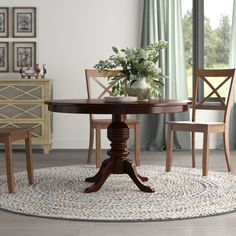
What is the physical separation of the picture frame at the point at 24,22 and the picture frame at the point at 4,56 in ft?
0.69

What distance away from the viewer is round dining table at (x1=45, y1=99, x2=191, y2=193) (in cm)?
366

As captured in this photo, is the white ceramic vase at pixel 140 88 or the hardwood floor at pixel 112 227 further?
the white ceramic vase at pixel 140 88

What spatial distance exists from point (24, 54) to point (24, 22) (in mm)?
395

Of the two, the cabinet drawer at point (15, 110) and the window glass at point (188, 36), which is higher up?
the window glass at point (188, 36)

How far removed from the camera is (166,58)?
6.61 m

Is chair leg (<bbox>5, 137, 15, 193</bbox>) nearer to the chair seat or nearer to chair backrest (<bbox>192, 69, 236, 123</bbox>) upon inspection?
the chair seat

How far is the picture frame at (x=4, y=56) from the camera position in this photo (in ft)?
22.1

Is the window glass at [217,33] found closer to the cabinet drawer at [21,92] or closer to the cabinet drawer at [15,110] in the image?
the cabinet drawer at [21,92]

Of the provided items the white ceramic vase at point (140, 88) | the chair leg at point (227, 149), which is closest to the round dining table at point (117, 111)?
the white ceramic vase at point (140, 88)

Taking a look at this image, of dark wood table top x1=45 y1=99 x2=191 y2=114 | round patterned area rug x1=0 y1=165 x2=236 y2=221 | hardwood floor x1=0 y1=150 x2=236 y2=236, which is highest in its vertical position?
dark wood table top x1=45 y1=99 x2=191 y2=114

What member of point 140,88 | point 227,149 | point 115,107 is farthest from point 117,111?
point 227,149

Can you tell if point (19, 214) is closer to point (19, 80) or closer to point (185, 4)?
point (19, 80)

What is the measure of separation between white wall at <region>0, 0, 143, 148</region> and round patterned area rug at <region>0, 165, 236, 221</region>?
7.15 ft

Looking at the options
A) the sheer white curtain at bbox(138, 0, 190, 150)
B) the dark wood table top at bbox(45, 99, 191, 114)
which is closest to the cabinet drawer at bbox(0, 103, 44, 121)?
the sheer white curtain at bbox(138, 0, 190, 150)
